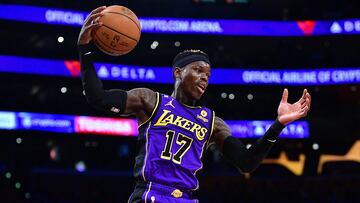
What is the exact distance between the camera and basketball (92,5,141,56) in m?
4.72

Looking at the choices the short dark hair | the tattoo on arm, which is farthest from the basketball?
the tattoo on arm

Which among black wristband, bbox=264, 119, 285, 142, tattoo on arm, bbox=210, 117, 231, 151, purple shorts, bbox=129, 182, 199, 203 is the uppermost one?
black wristband, bbox=264, 119, 285, 142

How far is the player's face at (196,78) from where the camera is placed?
16.3 ft

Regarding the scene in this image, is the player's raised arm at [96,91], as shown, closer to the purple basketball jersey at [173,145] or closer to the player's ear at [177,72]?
the purple basketball jersey at [173,145]

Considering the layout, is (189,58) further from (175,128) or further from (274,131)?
(274,131)

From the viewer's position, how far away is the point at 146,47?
1892cm

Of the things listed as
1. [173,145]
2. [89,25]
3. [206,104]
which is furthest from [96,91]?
[206,104]

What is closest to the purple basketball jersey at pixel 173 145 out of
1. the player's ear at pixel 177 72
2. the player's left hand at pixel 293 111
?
the player's ear at pixel 177 72

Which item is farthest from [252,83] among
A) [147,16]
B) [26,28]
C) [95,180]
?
[26,28]

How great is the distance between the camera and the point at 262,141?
4766 millimetres

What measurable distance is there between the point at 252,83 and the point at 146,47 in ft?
11.8

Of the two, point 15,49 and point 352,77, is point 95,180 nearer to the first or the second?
point 15,49

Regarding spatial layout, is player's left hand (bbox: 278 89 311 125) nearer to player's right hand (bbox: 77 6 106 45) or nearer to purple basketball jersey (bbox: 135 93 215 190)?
purple basketball jersey (bbox: 135 93 215 190)

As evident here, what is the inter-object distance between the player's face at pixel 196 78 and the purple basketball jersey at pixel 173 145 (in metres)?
0.15
